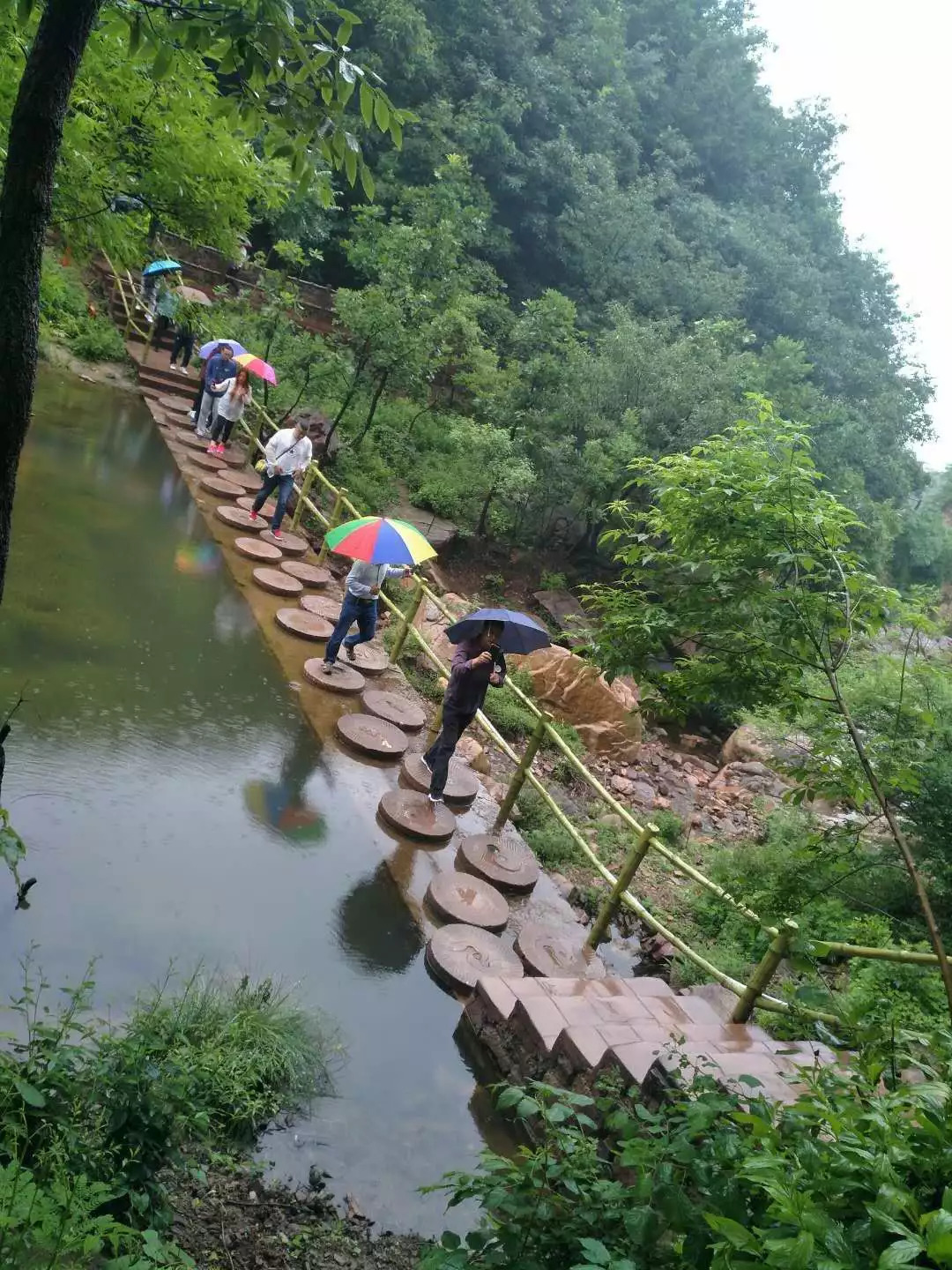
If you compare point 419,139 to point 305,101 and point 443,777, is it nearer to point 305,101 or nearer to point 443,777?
point 443,777

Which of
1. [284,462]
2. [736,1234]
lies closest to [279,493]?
[284,462]

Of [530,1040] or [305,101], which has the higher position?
[305,101]

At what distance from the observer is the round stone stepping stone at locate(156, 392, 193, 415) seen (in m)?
13.2

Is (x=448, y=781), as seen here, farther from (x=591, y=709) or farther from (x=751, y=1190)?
(x=591, y=709)

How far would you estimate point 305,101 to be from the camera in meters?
2.42

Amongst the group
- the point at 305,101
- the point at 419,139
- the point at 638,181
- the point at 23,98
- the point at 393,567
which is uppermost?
the point at 638,181

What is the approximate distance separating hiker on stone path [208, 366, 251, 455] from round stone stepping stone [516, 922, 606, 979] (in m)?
8.83

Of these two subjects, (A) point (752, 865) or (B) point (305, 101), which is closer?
(B) point (305, 101)

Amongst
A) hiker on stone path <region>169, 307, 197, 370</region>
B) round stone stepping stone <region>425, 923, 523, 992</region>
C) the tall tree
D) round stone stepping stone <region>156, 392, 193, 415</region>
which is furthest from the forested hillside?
the tall tree

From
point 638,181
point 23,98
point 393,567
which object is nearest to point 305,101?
point 23,98

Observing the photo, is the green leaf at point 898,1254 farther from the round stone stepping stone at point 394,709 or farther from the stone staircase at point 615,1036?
the round stone stepping stone at point 394,709

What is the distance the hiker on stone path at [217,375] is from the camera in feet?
38.4

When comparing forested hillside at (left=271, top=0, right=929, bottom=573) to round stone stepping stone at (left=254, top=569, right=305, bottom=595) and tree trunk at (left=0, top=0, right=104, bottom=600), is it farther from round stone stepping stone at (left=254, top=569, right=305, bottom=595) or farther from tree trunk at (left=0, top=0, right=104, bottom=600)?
tree trunk at (left=0, top=0, right=104, bottom=600)

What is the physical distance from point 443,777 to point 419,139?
22.5 meters
